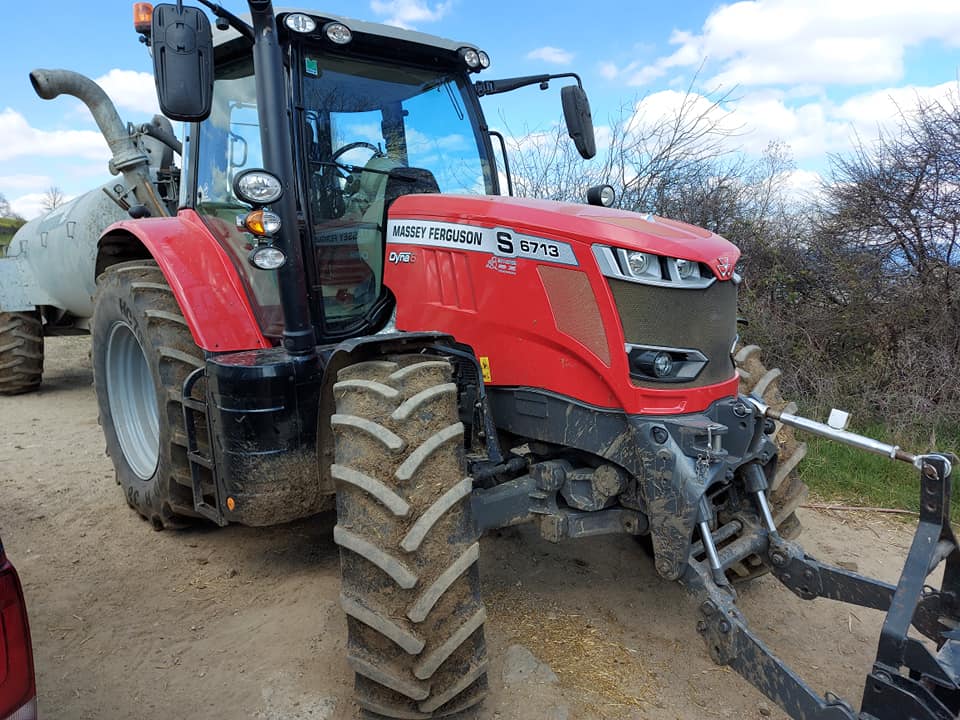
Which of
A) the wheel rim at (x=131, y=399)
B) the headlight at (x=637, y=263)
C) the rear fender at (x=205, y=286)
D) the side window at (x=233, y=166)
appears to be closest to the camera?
the headlight at (x=637, y=263)

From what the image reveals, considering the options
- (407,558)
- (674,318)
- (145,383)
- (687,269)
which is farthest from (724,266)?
(145,383)

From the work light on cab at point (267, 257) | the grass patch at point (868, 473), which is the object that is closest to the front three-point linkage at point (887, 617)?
the work light on cab at point (267, 257)

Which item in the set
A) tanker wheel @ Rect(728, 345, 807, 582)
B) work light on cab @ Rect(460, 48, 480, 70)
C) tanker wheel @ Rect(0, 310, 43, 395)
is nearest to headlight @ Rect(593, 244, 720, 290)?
tanker wheel @ Rect(728, 345, 807, 582)

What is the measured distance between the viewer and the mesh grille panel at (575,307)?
104 inches

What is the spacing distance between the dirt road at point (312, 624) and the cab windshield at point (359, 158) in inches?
54.2

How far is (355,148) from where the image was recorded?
3.28 meters

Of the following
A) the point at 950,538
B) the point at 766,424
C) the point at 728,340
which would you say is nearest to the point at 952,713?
the point at 950,538

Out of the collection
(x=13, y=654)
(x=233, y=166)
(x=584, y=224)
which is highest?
(x=233, y=166)

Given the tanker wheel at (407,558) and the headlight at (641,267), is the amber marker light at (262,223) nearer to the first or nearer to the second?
the tanker wheel at (407,558)

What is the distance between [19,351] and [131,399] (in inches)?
153

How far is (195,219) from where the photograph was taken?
3715mm

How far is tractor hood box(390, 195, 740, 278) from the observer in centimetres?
260

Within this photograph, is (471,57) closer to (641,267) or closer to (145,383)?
(641,267)

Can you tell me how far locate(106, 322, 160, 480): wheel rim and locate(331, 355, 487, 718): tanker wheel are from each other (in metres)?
2.27
